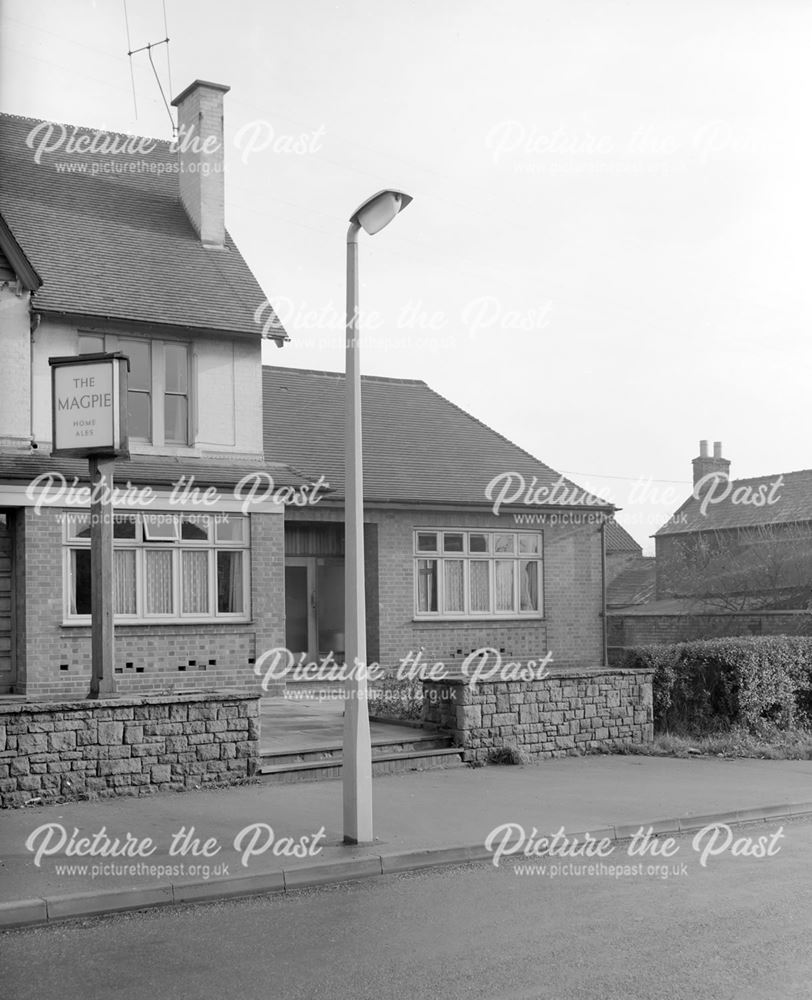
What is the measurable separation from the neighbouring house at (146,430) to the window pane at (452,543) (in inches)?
186

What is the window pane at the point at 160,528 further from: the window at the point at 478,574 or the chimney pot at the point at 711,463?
the chimney pot at the point at 711,463

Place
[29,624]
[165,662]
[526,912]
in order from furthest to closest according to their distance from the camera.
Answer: [165,662] → [29,624] → [526,912]

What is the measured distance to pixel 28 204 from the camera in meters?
21.4

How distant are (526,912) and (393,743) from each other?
19.5 feet

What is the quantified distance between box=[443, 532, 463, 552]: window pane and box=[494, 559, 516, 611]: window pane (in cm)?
95

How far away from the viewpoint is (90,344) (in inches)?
778

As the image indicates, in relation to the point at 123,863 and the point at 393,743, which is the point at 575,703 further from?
the point at 123,863

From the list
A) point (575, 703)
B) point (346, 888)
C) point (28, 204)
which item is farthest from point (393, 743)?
point (28, 204)

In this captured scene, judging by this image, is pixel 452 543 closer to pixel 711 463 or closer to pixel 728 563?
pixel 728 563

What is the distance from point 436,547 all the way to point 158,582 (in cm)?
660

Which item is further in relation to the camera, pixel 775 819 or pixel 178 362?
pixel 178 362

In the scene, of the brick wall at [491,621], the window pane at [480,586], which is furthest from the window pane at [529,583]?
the window pane at [480,586]

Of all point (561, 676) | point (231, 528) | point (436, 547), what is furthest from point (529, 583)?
point (561, 676)

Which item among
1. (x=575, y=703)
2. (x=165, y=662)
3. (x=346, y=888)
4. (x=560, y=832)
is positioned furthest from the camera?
(x=165, y=662)
